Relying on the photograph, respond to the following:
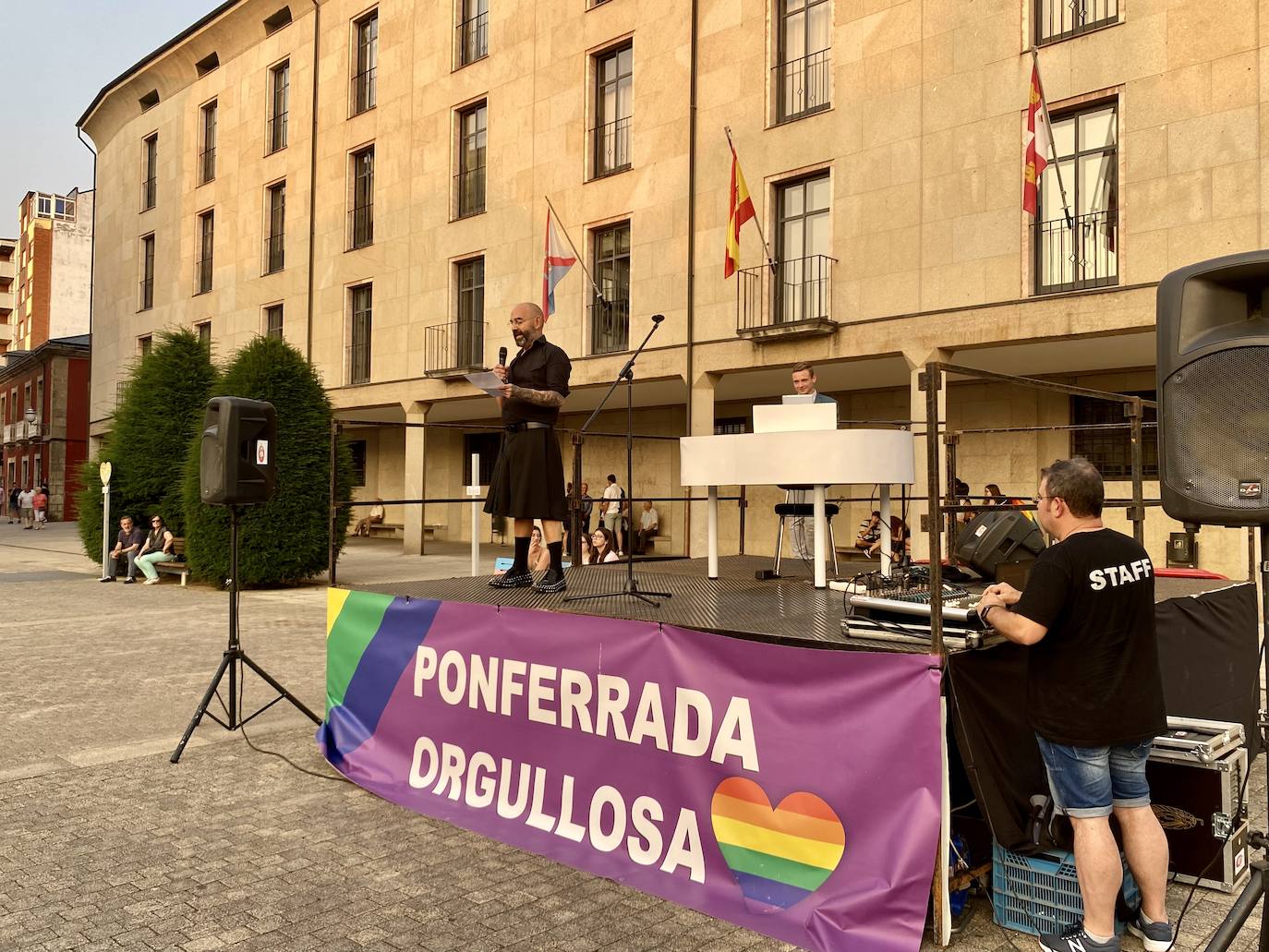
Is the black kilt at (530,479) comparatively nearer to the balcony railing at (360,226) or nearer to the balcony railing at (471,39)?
the balcony railing at (471,39)

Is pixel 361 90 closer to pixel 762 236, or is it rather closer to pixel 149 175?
pixel 149 175

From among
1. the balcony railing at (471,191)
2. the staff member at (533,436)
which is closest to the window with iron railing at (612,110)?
the balcony railing at (471,191)

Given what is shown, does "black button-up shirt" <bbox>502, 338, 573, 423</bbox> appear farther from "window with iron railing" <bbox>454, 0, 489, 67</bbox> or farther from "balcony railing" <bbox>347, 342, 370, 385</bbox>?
"balcony railing" <bbox>347, 342, 370, 385</bbox>

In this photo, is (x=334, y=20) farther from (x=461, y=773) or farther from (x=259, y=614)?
(x=461, y=773)

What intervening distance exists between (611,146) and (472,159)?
13.9 feet

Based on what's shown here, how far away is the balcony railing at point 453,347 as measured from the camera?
21.8 meters

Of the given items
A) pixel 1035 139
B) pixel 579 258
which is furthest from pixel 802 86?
pixel 579 258

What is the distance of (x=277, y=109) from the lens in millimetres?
27781

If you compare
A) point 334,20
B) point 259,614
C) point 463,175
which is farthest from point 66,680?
point 334,20

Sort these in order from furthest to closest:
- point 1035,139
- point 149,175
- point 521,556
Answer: point 149,175 → point 1035,139 → point 521,556

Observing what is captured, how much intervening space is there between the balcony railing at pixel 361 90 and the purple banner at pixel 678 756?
22332 mm

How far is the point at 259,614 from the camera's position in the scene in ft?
39.8

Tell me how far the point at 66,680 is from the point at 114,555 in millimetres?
9929

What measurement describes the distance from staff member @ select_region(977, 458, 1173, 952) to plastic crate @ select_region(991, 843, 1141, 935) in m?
0.09
